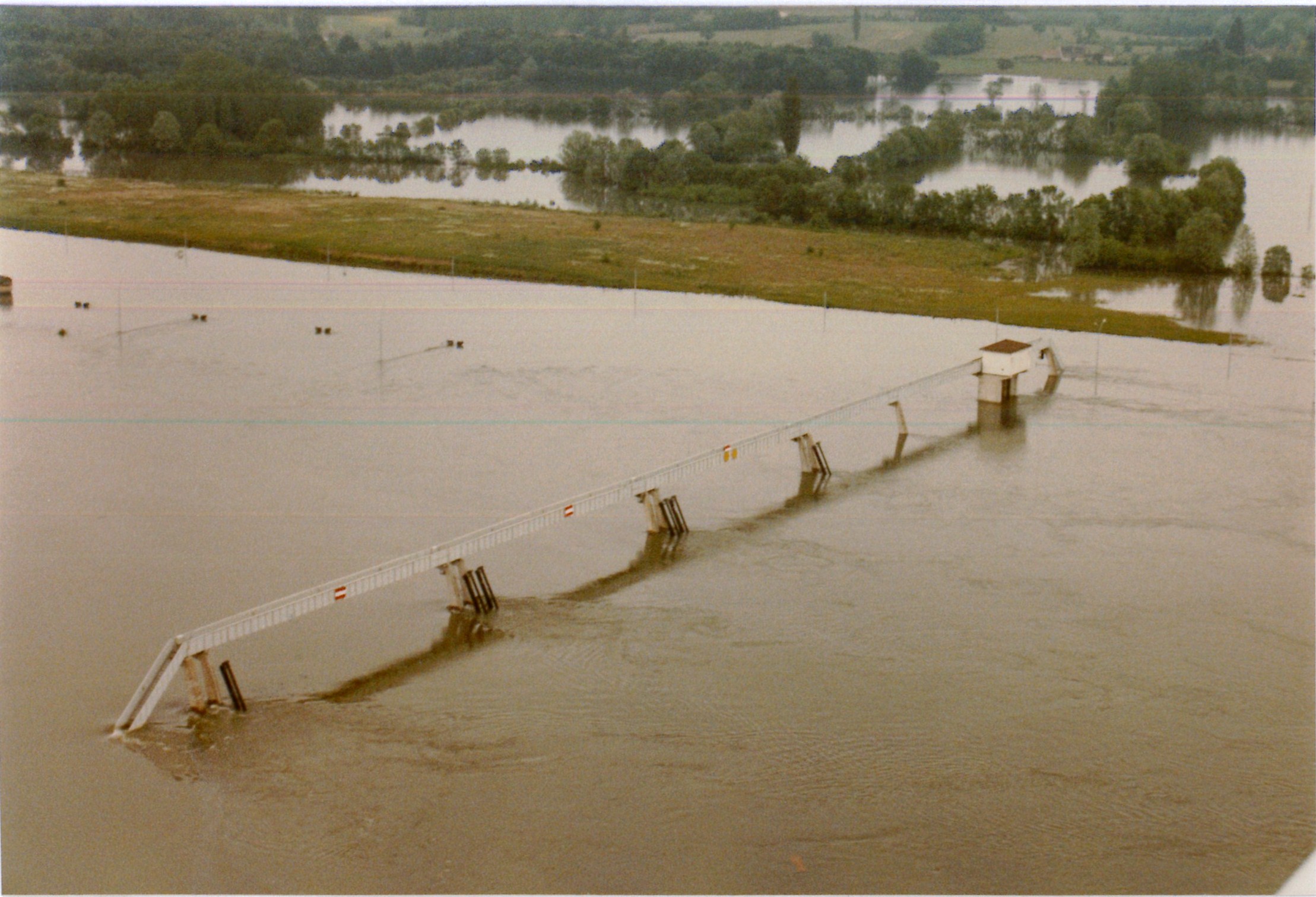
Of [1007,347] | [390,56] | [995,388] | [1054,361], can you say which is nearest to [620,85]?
[390,56]

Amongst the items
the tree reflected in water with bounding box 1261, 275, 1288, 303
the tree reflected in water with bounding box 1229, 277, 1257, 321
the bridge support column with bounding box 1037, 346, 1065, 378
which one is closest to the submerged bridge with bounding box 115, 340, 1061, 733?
the bridge support column with bounding box 1037, 346, 1065, 378

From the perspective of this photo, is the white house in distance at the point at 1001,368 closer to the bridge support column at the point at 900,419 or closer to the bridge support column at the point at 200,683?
the bridge support column at the point at 900,419

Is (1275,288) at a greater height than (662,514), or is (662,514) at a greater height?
(1275,288)

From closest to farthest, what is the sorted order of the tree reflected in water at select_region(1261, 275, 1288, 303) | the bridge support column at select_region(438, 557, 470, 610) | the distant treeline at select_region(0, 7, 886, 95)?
→ the bridge support column at select_region(438, 557, 470, 610)
the tree reflected in water at select_region(1261, 275, 1288, 303)
the distant treeline at select_region(0, 7, 886, 95)

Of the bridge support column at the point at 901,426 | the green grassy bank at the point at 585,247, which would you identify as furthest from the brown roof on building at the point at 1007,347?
the green grassy bank at the point at 585,247

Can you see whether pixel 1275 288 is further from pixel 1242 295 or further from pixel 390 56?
pixel 390 56

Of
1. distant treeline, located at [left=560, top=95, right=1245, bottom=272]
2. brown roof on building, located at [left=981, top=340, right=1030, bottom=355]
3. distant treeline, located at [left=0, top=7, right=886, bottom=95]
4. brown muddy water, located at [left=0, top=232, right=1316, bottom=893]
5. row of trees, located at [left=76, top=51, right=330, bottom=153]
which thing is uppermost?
distant treeline, located at [left=0, top=7, right=886, bottom=95]

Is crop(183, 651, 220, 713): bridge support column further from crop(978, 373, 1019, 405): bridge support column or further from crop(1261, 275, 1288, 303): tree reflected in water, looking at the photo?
crop(1261, 275, 1288, 303): tree reflected in water
